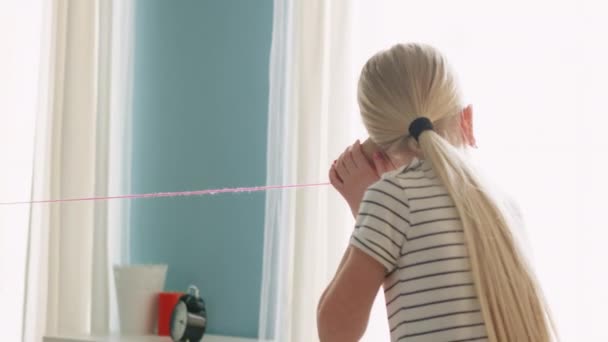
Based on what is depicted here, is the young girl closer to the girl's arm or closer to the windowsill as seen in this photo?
the girl's arm

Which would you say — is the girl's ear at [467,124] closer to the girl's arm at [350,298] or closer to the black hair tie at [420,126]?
the black hair tie at [420,126]

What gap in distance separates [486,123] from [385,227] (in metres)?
0.84

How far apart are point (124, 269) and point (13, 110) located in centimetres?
72

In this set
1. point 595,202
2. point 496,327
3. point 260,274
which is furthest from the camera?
point 260,274

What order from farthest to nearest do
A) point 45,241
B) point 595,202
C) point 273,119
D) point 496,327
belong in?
point 45,241, point 273,119, point 595,202, point 496,327

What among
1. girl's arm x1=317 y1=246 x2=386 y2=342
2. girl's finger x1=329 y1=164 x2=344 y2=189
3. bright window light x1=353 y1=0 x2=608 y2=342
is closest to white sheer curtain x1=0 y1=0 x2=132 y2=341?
bright window light x1=353 y1=0 x2=608 y2=342

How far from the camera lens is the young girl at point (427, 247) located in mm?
1203

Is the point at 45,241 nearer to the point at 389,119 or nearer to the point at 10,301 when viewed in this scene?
the point at 10,301

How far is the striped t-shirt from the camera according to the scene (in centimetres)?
120

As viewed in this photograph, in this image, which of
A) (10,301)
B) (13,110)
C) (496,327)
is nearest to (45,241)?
(10,301)

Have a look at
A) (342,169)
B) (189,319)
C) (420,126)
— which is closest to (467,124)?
(420,126)

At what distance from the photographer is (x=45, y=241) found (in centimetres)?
274

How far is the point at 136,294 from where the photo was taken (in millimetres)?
2586

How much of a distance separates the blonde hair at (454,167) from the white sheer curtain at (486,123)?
660 millimetres
